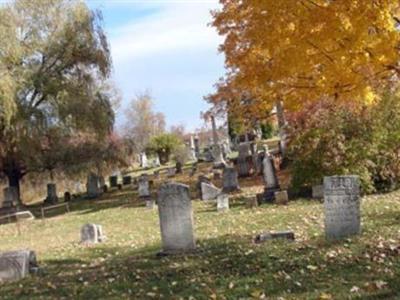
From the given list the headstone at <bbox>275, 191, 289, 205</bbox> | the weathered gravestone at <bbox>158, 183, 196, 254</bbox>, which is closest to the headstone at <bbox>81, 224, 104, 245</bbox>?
the weathered gravestone at <bbox>158, 183, 196, 254</bbox>

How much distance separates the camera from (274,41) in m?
11.2

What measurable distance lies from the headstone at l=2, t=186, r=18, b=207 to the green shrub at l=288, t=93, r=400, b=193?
1509 cm

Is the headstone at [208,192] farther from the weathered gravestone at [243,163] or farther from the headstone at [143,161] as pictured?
the headstone at [143,161]

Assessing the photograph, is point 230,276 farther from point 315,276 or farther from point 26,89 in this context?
point 26,89

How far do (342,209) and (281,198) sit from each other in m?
7.46

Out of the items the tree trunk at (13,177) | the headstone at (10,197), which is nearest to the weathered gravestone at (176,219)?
the headstone at (10,197)

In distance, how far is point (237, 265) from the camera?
8766 millimetres

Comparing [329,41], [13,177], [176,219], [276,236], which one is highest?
[329,41]

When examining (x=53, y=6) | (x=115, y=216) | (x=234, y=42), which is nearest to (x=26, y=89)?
(x=53, y=6)

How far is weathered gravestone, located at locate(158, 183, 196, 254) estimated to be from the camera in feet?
35.0

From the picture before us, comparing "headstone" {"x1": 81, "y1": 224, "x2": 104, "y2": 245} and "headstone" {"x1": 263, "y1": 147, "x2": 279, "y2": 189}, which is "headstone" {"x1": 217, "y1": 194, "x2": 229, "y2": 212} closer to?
"headstone" {"x1": 263, "y1": 147, "x2": 279, "y2": 189}

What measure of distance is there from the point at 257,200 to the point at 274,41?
8189 millimetres

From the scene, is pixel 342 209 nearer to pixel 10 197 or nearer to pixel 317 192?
pixel 317 192

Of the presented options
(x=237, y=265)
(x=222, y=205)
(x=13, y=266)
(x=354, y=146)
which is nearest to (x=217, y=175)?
(x=354, y=146)
